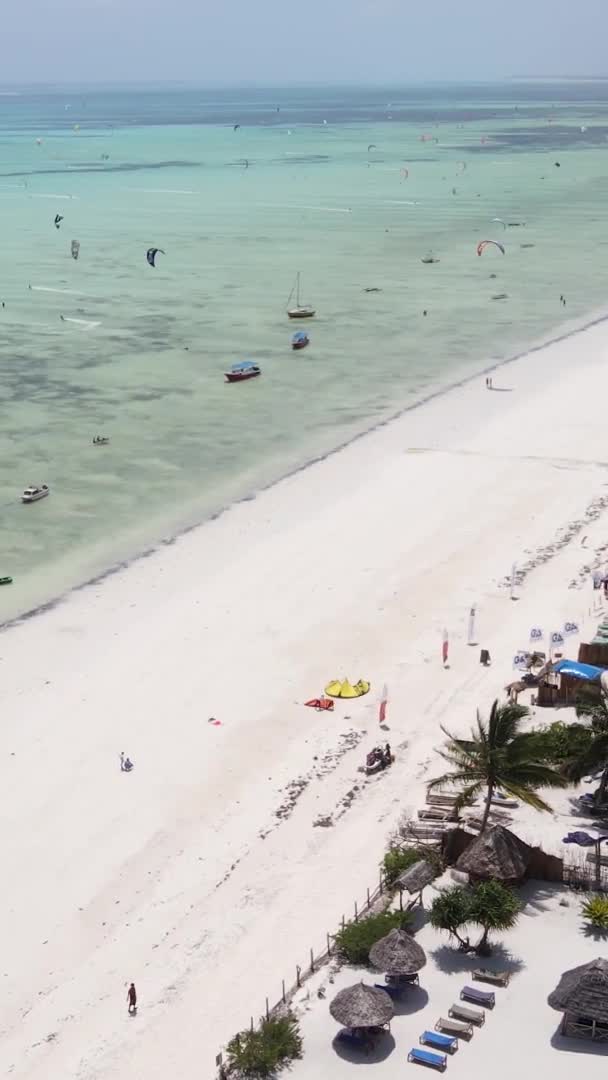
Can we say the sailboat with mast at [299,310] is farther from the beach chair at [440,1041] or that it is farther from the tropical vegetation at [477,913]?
the beach chair at [440,1041]

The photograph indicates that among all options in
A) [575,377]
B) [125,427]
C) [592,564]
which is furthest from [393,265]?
[592,564]

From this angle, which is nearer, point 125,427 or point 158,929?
point 158,929

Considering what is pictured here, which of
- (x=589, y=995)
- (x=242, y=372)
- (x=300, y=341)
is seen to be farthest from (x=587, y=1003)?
(x=300, y=341)

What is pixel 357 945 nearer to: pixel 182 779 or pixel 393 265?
pixel 182 779

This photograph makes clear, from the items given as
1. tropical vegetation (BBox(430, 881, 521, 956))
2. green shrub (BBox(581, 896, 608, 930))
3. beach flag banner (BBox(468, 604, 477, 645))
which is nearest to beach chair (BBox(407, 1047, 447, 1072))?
tropical vegetation (BBox(430, 881, 521, 956))

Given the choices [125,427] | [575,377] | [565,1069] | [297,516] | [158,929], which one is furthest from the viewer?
[575,377]

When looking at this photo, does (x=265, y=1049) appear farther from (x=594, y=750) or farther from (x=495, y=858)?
(x=594, y=750)
